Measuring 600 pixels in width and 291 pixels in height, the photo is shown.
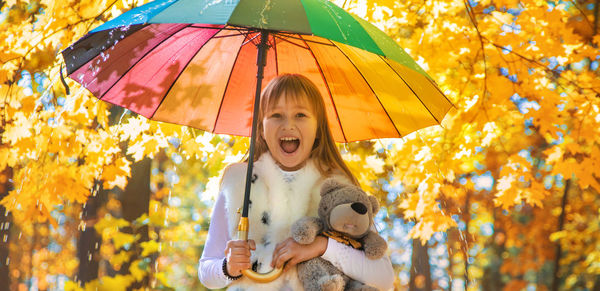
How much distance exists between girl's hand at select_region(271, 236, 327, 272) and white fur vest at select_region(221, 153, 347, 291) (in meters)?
0.10

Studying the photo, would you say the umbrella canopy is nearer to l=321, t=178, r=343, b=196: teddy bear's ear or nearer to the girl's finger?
l=321, t=178, r=343, b=196: teddy bear's ear

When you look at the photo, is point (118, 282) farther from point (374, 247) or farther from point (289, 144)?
point (374, 247)

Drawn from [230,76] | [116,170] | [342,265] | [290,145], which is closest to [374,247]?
[342,265]

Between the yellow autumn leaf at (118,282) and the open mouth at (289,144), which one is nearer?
the open mouth at (289,144)

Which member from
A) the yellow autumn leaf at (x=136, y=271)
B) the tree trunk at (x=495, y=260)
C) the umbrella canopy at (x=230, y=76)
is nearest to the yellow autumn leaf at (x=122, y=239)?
the yellow autumn leaf at (x=136, y=271)

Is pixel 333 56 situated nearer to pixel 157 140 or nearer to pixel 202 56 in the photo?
pixel 202 56

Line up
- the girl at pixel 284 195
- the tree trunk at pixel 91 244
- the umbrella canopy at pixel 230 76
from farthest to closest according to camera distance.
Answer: the tree trunk at pixel 91 244, the umbrella canopy at pixel 230 76, the girl at pixel 284 195

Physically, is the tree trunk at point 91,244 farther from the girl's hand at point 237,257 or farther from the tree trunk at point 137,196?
the girl's hand at point 237,257

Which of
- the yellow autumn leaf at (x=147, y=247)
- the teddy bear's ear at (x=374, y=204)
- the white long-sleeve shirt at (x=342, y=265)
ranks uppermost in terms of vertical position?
the teddy bear's ear at (x=374, y=204)

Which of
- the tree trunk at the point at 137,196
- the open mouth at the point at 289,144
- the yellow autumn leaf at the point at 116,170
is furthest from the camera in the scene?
the tree trunk at the point at 137,196

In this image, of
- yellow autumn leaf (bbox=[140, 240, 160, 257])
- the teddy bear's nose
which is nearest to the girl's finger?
the teddy bear's nose

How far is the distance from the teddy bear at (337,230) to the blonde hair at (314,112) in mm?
255

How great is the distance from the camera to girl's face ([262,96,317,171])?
268cm

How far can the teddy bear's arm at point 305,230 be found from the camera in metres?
2.41
